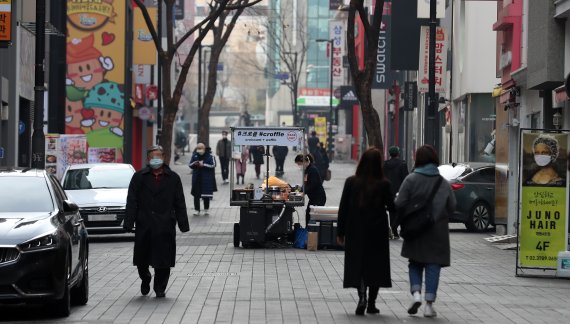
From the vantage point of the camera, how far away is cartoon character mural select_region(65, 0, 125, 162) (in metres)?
49.2

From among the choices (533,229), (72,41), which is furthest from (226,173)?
(533,229)

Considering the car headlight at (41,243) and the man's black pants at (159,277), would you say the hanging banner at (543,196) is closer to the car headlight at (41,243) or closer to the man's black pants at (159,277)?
the man's black pants at (159,277)

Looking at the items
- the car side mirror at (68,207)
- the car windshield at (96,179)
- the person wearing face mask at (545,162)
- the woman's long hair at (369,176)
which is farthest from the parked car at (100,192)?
the woman's long hair at (369,176)

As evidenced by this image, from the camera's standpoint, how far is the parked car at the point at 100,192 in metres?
24.3

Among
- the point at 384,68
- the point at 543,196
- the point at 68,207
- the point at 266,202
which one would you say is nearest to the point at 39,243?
the point at 68,207

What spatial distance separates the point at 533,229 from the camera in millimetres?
18188

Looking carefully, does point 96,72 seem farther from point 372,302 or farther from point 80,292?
point 372,302

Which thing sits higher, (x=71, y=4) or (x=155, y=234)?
(x=71, y=4)

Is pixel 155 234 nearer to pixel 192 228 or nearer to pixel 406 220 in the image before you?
pixel 406 220

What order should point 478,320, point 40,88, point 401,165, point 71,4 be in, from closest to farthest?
point 478,320 < point 40,88 < point 401,165 < point 71,4

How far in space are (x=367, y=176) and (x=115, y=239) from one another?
42.6ft

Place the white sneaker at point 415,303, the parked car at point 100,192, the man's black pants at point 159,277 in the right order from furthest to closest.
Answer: the parked car at point 100,192 → the man's black pants at point 159,277 → the white sneaker at point 415,303

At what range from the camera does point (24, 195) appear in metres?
13.3

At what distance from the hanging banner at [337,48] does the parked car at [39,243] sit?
73.7 meters
